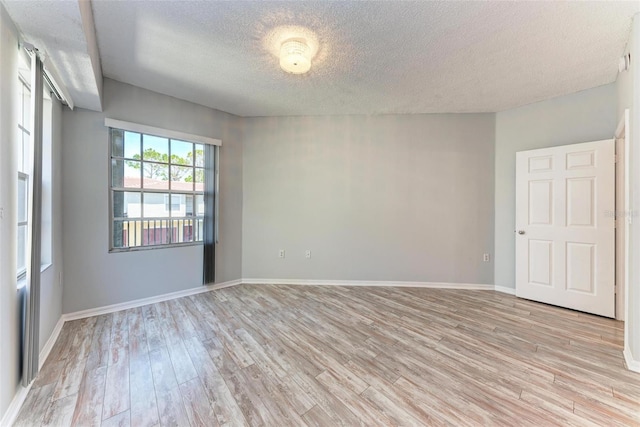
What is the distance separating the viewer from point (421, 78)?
2.76 metres

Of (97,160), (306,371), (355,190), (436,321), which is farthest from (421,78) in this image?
(97,160)

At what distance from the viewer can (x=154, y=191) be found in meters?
3.15

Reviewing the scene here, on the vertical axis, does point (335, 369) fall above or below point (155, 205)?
below

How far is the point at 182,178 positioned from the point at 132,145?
65 centimetres

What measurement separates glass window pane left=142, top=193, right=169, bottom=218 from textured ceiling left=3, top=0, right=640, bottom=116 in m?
1.28

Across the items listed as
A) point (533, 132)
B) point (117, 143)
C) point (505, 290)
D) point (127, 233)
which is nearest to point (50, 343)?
point (127, 233)

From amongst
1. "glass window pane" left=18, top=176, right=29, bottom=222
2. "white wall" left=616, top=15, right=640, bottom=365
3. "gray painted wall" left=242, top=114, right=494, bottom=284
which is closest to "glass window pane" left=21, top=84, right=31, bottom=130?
"glass window pane" left=18, top=176, right=29, bottom=222

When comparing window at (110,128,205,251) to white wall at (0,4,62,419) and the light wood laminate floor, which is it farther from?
white wall at (0,4,62,419)

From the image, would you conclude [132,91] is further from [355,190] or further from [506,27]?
[506,27]

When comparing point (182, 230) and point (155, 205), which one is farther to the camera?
point (182, 230)

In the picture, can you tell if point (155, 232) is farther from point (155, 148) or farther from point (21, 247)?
point (21, 247)

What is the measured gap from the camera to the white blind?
280 centimetres

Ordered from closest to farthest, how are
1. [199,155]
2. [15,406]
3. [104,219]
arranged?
1. [15,406]
2. [104,219]
3. [199,155]

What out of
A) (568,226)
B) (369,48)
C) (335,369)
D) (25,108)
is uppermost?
(369,48)
